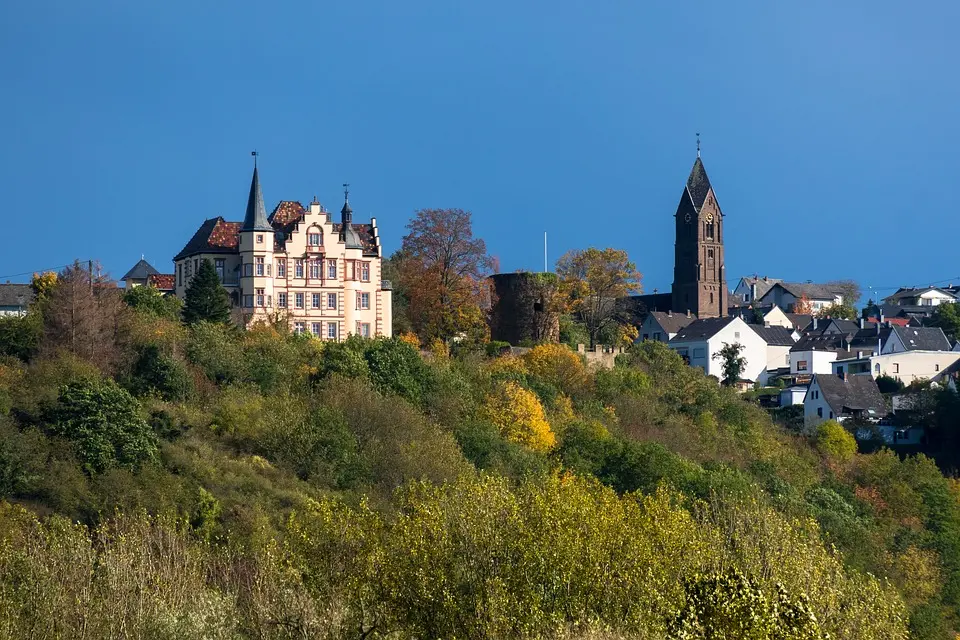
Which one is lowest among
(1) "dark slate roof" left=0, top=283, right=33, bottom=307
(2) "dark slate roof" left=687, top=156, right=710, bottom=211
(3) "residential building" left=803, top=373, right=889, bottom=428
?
(3) "residential building" left=803, top=373, right=889, bottom=428

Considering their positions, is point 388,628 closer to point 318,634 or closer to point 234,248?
point 318,634

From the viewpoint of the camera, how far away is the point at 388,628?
3416cm

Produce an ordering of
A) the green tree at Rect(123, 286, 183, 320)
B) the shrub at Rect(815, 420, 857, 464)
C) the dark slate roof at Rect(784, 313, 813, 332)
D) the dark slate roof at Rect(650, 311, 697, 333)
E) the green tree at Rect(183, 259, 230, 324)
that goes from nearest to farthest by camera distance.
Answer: the green tree at Rect(183, 259, 230, 324) → the green tree at Rect(123, 286, 183, 320) → the shrub at Rect(815, 420, 857, 464) → the dark slate roof at Rect(650, 311, 697, 333) → the dark slate roof at Rect(784, 313, 813, 332)

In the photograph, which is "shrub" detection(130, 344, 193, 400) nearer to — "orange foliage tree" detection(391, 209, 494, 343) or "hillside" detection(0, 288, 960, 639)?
"hillside" detection(0, 288, 960, 639)

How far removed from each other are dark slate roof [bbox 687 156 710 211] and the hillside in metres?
36.9

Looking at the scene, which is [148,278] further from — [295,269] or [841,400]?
[841,400]

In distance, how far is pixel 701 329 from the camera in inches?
4023

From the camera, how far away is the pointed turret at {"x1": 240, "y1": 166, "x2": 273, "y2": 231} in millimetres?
69625

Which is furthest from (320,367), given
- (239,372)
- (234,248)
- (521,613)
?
(521,613)

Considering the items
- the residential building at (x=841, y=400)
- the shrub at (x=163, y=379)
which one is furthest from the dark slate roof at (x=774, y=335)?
the shrub at (x=163, y=379)

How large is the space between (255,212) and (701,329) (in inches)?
1581

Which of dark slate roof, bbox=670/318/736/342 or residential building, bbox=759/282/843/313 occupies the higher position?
residential building, bbox=759/282/843/313

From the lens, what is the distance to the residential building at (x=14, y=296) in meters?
81.2

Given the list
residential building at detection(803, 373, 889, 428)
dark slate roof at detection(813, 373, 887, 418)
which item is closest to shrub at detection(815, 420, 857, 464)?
residential building at detection(803, 373, 889, 428)
